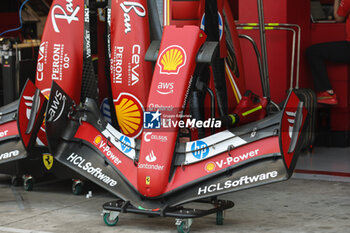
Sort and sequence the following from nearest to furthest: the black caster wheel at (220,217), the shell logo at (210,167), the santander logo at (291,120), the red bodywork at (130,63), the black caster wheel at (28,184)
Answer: the santander logo at (291,120) → the shell logo at (210,167) → the black caster wheel at (220,217) → the red bodywork at (130,63) → the black caster wheel at (28,184)

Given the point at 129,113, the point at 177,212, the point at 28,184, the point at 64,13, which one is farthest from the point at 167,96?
the point at 28,184

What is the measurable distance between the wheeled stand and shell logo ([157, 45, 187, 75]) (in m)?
0.90

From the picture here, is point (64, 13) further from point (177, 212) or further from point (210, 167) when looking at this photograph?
point (177, 212)

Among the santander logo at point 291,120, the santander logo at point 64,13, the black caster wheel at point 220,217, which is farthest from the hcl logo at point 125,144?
the santander logo at point 64,13

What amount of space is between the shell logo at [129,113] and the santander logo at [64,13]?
31.1 inches

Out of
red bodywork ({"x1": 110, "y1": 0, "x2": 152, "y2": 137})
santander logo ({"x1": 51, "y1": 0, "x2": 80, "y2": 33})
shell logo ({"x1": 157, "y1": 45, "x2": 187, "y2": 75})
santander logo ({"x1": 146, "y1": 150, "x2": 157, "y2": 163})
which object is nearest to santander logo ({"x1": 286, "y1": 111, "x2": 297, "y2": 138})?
shell logo ({"x1": 157, "y1": 45, "x2": 187, "y2": 75})

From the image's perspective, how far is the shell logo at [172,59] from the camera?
4.76 metres

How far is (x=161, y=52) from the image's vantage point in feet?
15.9

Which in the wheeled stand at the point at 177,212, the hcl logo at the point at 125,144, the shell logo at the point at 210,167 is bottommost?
the wheeled stand at the point at 177,212

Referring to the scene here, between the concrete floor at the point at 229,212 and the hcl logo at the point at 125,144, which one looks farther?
the hcl logo at the point at 125,144

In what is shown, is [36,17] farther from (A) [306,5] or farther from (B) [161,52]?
(B) [161,52]

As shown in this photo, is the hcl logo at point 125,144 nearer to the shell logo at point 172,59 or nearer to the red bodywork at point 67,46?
the shell logo at point 172,59

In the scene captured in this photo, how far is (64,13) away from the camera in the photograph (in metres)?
6.04

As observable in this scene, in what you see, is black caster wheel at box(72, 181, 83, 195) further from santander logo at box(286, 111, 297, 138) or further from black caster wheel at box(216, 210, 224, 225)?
santander logo at box(286, 111, 297, 138)
